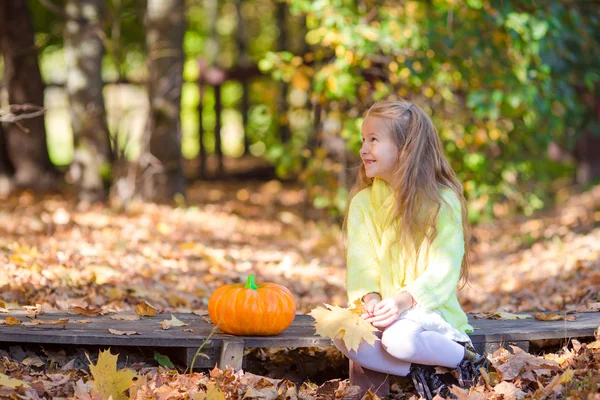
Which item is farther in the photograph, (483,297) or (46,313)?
(483,297)

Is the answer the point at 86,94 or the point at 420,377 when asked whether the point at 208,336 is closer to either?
the point at 420,377

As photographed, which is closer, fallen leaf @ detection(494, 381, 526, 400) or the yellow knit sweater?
fallen leaf @ detection(494, 381, 526, 400)

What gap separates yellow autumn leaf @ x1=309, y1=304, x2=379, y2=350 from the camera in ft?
10.7

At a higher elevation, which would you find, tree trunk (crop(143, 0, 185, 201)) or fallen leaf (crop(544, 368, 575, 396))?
tree trunk (crop(143, 0, 185, 201))

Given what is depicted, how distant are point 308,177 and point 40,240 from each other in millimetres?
3524

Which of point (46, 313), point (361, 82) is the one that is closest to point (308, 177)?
point (361, 82)

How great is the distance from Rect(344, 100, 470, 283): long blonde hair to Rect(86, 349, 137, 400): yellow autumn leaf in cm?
143

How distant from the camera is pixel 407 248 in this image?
3561 millimetres

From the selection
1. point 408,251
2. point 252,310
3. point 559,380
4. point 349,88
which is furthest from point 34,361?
point 349,88

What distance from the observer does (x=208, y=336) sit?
3660mm

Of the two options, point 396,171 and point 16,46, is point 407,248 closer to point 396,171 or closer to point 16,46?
point 396,171

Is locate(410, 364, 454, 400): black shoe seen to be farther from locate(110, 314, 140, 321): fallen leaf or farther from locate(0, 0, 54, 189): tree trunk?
locate(0, 0, 54, 189): tree trunk

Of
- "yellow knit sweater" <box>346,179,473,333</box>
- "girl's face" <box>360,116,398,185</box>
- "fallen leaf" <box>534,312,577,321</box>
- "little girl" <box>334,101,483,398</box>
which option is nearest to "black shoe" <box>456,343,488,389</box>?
"little girl" <box>334,101,483,398</box>


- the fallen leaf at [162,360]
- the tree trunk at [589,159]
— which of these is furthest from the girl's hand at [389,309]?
the tree trunk at [589,159]
